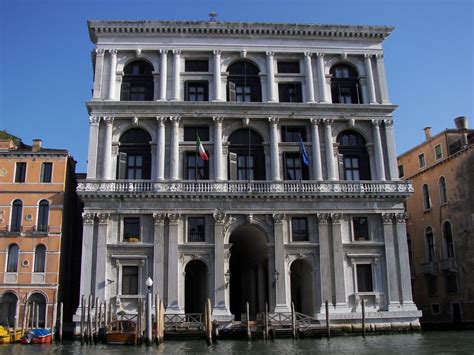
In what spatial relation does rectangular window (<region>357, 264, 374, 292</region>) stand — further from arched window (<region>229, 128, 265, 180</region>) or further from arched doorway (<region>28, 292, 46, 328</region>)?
arched doorway (<region>28, 292, 46, 328</region>)

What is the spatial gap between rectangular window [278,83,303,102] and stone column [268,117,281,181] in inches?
93.2

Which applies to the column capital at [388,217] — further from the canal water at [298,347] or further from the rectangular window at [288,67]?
the rectangular window at [288,67]

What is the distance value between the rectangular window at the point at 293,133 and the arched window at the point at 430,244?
587 inches

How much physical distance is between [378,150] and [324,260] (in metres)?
8.15

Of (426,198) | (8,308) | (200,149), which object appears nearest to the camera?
(8,308)

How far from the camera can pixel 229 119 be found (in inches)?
1411

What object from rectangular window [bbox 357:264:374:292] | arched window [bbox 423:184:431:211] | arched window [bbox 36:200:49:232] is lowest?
rectangular window [bbox 357:264:374:292]

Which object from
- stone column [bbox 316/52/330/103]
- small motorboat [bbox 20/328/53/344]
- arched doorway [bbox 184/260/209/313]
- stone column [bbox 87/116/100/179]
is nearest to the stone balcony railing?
stone column [bbox 87/116/100/179]

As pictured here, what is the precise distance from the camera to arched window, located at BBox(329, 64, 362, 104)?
→ 37469mm

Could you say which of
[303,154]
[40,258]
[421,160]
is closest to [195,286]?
[40,258]

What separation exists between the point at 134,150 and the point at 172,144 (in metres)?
2.53

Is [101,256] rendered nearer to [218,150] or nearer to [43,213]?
[43,213]

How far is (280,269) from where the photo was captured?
108 ft

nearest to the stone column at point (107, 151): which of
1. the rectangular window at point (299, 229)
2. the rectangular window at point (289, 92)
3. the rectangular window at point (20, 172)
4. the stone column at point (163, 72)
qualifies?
the stone column at point (163, 72)
